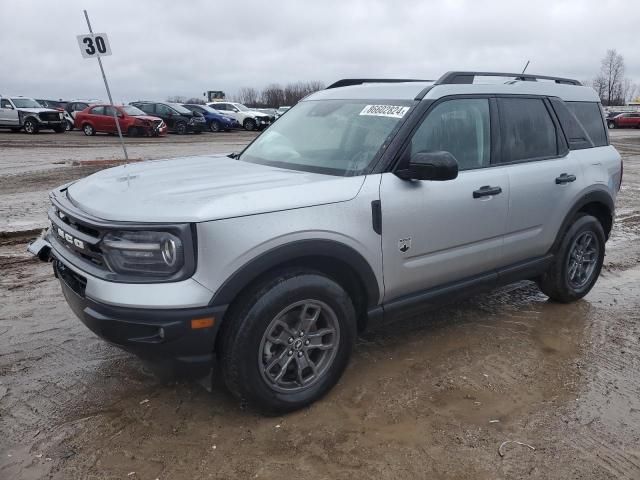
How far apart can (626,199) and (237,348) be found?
10.2 meters

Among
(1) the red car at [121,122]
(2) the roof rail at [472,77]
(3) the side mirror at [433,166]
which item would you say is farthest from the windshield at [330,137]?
(1) the red car at [121,122]

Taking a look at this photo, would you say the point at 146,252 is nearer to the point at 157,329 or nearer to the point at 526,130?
the point at 157,329

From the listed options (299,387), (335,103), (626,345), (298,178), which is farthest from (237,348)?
(626,345)

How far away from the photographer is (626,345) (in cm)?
418

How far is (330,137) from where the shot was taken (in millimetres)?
3873

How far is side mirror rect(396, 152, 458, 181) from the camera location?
324 cm

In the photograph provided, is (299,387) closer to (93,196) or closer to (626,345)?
(93,196)

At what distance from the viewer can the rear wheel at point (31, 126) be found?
84.8 ft

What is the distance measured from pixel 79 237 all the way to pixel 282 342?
124cm

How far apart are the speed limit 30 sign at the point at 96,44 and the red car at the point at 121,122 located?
14740 millimetres

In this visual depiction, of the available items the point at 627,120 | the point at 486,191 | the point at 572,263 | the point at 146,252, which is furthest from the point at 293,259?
the point at 627,120

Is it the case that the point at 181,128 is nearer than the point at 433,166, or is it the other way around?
the point at 433,166

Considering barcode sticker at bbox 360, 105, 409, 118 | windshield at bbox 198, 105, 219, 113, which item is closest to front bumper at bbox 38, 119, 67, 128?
windshield at bbox 198, 105, 219, 113

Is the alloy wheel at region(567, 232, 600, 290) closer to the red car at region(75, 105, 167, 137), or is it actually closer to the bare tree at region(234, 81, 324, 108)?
the red car at region(75, 105, 167, 137)
